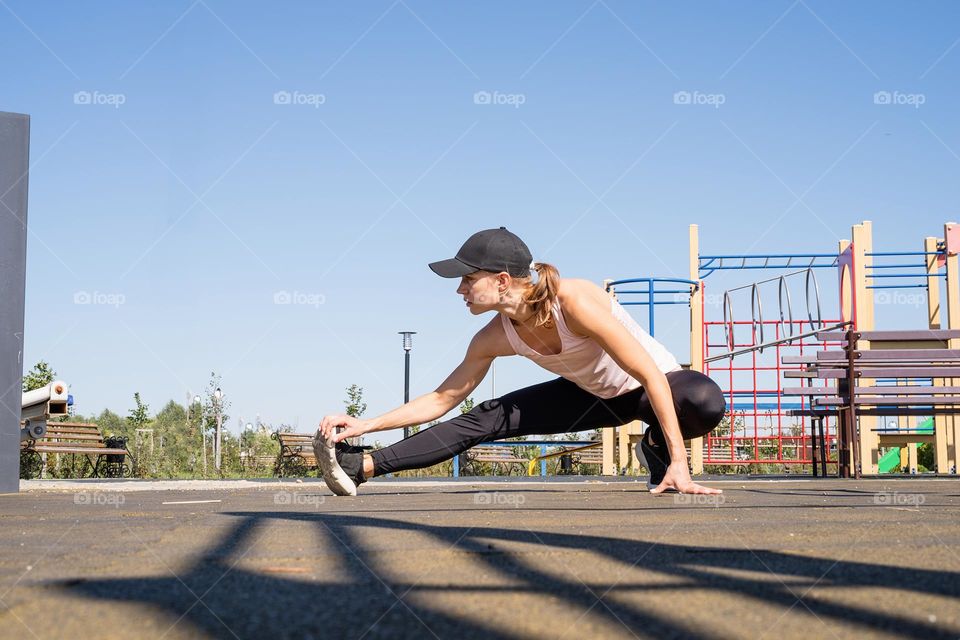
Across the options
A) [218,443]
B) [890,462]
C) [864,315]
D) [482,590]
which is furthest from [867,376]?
[218,443]

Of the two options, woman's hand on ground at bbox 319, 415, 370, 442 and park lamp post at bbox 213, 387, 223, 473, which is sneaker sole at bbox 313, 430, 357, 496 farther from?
park lamp post at bbox 213, 387, 223, 473

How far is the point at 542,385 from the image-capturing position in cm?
469

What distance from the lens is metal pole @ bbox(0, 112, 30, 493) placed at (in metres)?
6.73

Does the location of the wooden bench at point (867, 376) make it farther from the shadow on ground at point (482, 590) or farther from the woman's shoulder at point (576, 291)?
the shadow on ground at point (482, 590)

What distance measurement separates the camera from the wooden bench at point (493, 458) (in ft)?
56.7

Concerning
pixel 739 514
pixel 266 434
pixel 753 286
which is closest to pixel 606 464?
pixel 753 286

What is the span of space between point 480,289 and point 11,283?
4.33 metres

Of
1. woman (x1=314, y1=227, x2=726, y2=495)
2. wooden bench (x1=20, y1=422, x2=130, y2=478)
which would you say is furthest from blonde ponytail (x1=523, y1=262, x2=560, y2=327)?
wooden bench (x1=20, y1=422, x2=130, y2=478)

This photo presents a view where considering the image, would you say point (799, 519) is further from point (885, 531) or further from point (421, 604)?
point (421, 604)

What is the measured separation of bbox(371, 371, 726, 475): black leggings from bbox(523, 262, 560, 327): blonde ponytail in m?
0.68

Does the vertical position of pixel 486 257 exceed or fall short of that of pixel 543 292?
it exceeds it

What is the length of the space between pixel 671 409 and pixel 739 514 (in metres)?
0.72

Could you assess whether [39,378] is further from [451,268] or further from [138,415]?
[451,268]

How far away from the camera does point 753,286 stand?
15.2 metres
